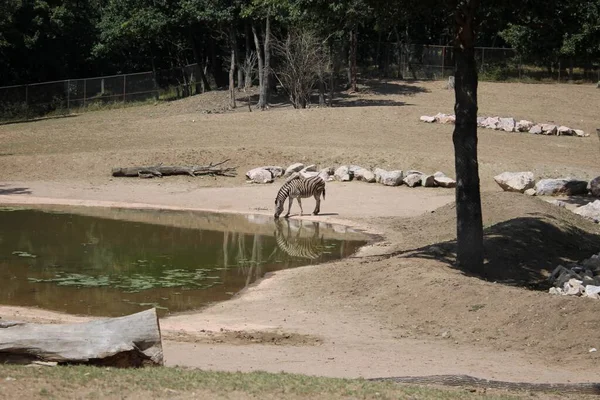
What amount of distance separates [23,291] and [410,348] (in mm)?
8226

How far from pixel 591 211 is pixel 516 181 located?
5.07m

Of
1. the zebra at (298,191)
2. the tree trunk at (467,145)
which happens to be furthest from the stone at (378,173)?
the tree trunk at (467,145)

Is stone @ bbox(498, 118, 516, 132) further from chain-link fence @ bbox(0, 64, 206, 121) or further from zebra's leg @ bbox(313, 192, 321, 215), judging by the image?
chain-link fence @ bbox(0, 64, 206, 121)

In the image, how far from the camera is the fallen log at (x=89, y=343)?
10383mm

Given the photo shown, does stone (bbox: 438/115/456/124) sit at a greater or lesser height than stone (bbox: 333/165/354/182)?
greater

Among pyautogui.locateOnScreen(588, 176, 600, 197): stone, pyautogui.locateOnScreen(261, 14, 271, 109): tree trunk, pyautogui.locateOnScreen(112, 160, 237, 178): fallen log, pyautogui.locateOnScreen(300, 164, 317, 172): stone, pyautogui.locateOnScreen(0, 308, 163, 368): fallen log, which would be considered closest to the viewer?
pyautogui.locateOnScreen(0, 308, 163, 368): fallen log

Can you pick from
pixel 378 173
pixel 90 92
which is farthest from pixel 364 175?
pixel 90 92

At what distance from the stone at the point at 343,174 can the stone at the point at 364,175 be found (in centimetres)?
20

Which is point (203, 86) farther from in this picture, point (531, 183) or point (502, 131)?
point (531, 183)

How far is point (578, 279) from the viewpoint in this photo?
1708 cm

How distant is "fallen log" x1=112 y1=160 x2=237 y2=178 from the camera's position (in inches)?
1342

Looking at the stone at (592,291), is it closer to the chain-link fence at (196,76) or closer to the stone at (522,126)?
the stone at (522,126)

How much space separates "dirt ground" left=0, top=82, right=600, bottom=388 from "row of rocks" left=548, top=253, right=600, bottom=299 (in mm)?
543

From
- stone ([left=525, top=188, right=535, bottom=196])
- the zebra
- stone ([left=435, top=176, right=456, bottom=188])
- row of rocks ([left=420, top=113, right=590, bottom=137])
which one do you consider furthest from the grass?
row of rocks ([left=420, top=113, right=590, bottom=137])
